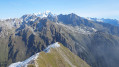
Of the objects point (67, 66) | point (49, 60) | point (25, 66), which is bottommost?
point (67, 66)

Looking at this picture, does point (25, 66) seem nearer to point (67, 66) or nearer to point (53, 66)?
point (53, 66)

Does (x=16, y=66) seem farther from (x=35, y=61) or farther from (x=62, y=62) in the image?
(x=62, y=62)

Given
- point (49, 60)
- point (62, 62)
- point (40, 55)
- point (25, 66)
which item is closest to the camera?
point (25, 66)

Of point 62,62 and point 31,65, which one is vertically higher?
point 31,65

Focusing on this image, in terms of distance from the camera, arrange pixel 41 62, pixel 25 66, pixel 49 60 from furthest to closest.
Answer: pixel 49 60 < pixel 41 62 < pixel 25 66

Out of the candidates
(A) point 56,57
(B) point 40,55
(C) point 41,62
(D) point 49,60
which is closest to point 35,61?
(C) point 41,62

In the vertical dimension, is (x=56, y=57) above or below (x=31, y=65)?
below

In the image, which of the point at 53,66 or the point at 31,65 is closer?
the point at 31,65

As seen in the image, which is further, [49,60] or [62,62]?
[62,62]

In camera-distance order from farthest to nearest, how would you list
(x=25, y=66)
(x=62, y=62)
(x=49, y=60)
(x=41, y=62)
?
(x=62, y=62) → (x=49, y=60) → (x=41, y=62) → (x=25, y=66)

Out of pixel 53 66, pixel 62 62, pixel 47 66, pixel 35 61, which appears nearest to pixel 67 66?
pixel 62 62
